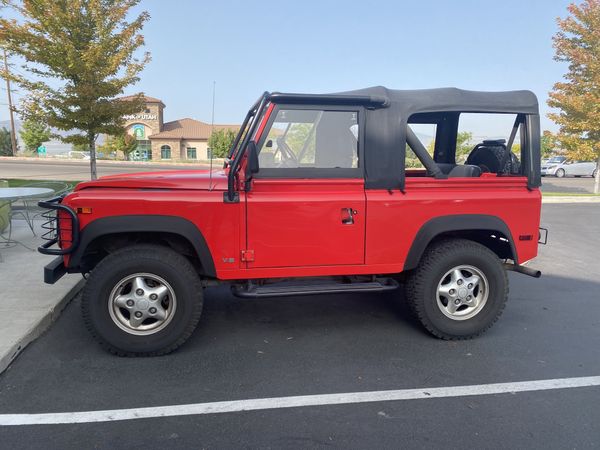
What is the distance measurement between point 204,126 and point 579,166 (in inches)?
1629

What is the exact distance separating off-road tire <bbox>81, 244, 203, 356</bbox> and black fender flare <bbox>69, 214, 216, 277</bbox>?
0.18 m

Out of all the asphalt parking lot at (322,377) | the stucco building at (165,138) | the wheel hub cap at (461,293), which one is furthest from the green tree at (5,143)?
the wheel hub cap at (461,293)

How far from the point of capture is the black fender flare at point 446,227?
3861 millimetres

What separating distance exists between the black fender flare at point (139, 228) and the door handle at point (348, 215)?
45.2 inches

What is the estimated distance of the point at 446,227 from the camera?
12.7 ft

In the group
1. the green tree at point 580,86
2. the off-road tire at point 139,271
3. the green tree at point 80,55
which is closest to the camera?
the off-road tire at point 139,271

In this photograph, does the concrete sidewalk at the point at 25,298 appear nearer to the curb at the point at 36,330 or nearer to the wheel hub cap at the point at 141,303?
the curb at the point at 36,330

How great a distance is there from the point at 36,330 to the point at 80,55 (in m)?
8.36

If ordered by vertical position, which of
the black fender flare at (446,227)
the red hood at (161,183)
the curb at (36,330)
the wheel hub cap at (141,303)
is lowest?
the curb at (36,330)

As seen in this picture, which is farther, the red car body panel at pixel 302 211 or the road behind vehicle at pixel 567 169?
the road behind vehicle at pixel 567 169

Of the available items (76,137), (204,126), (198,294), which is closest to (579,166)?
(76,137)

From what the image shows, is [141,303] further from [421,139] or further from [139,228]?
[421,139]

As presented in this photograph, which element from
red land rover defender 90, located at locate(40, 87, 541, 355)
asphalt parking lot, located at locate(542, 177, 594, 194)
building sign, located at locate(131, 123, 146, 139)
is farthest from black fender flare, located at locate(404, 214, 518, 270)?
building sign, located at locate(131, 123, 146, 139)

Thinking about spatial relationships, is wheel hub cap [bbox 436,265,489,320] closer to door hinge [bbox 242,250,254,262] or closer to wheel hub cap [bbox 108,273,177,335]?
door hinge [bbox 242,250,254,262]
